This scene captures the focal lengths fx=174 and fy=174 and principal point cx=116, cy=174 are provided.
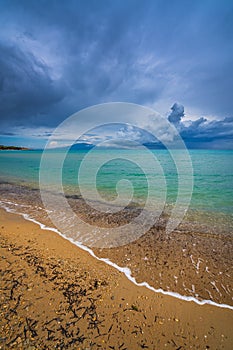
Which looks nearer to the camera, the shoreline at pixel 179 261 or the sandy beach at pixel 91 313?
the sandy beach at pixel 91 313

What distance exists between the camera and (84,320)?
3484 mm

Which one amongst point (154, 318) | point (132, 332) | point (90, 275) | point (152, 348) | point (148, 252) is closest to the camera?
point (152, 348)

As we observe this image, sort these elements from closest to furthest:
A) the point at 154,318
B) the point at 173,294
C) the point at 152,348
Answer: the point at 152,348, the point at 154,318, the point at 173,294

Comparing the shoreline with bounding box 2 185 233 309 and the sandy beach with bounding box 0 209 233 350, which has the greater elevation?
the sandy beach with bounding box 0 209 233 350

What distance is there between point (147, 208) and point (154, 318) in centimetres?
817

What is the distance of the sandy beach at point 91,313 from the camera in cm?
315

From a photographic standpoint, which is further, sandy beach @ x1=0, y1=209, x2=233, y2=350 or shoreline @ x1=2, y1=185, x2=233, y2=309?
shoreline @ x1=2, y1=185, x2=233, y2=309

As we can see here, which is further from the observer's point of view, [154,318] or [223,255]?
[223,255]

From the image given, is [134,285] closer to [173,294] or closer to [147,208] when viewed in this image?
[173,294]

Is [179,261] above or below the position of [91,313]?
below

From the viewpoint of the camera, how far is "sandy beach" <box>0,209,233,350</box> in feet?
10.3

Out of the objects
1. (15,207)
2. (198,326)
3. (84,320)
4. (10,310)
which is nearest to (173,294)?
(198,326)

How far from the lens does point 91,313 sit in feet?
12.0

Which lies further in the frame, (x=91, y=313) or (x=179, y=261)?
(x=179, y=261)
